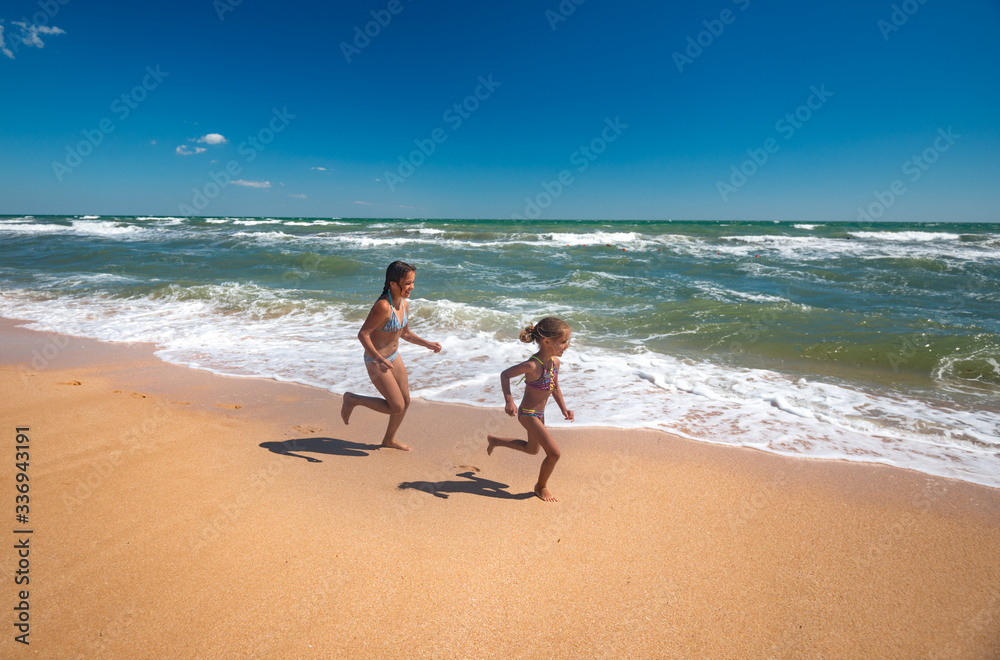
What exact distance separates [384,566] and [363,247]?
Answer: 25933mm

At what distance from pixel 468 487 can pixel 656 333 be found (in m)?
5.73

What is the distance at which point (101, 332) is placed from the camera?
26.0 feet

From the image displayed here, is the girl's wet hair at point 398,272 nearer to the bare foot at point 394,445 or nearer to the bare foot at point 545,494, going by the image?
the bare foot at point 394,445

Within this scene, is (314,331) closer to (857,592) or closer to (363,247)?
(857,592)

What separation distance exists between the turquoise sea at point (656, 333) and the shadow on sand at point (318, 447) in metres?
1.46

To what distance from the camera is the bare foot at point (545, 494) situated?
3152 mm

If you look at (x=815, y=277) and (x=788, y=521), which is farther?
(x=815, y=277)

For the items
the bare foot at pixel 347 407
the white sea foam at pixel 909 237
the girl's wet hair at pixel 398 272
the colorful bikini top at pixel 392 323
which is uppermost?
the white sea foam at pixel 909 237

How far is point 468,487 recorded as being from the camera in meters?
3.34

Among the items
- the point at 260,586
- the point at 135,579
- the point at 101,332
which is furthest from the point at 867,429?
the point at 101,332

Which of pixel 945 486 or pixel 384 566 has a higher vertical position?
pixel 945 486

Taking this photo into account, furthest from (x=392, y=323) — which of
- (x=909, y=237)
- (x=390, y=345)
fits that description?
(x=909, y=237)

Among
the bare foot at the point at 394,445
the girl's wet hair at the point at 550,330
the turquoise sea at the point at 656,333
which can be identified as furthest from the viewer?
the turquoise sea at the point at 656,333

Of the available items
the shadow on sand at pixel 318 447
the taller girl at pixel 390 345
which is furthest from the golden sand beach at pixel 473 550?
the taller girl at pixel 390 345
